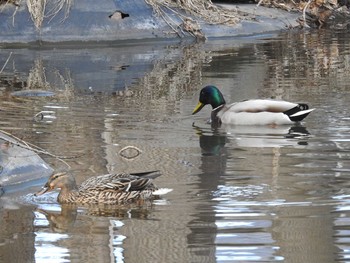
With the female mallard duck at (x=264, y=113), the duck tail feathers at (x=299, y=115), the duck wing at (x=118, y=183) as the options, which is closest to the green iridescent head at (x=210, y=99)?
the female mallard duck at (x=264, y=113)

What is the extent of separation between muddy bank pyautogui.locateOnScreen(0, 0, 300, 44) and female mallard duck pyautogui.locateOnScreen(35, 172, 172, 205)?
14568mm

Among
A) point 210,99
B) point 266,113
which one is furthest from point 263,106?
point 210,99

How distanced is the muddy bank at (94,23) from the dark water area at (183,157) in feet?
6.64

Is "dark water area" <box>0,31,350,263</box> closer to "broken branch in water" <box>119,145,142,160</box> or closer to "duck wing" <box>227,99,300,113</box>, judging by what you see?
"broken branch in water" <box>119,145,142,160</box>

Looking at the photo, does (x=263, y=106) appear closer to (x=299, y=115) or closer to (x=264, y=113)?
(x=264, y=113)

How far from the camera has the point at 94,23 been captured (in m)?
24.0

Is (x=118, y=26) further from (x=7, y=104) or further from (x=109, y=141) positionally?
(x=109, y=141)

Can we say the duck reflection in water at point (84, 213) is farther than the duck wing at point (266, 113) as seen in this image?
No

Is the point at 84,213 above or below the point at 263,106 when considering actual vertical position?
below

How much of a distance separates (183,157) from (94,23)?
13076 millimetres

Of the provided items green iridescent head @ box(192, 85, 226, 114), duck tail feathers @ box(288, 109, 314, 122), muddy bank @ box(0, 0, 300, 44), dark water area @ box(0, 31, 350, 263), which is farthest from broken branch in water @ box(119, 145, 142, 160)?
muddy bank @ box(0, 0, 300, 44)

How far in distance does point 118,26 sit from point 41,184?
1445 cm

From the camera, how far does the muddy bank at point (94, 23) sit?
2364 centimetres

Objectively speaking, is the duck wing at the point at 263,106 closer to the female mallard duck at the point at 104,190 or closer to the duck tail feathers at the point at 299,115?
the duck tail feathers at the point at 299,115
